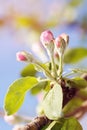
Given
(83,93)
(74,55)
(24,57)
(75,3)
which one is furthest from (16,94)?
(75,3)

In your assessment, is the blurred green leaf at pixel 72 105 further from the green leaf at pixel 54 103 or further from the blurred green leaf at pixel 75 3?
the blurred green leaf at pixel 75 3

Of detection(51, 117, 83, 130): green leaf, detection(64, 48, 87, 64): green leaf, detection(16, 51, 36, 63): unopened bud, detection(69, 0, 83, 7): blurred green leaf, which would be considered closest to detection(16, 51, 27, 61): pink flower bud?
detection(16, 51, 36, 63): unopened bud

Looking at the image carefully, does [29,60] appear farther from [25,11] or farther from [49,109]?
[25,11]

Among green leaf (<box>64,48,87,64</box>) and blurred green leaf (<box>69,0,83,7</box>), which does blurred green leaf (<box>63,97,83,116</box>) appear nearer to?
green leaf (<box>64,48,87,64</box>)

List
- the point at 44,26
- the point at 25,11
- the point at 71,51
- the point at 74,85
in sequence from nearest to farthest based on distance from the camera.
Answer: the point at 74,85 < the point at 71,51 < the point at 44,26 < the point at 25,11

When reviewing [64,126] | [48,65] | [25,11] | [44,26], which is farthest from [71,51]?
[25,11]

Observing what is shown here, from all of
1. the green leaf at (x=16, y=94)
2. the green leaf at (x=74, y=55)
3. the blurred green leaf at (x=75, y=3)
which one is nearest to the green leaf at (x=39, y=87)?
the green leaf at (x=16, y=94)
